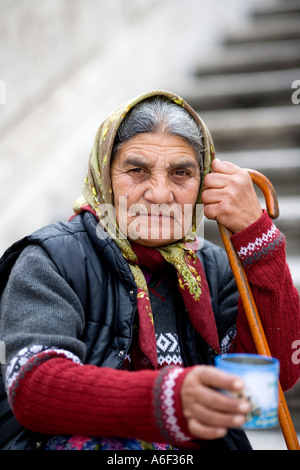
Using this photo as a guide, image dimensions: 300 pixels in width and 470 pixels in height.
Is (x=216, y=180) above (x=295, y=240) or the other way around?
above

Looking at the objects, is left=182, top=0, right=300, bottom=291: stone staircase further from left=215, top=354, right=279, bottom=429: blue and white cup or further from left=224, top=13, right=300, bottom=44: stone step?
left=215, top=354, right=279, bottom=429: blue and white cup

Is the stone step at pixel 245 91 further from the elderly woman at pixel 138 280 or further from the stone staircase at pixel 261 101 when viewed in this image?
the elderly woman at pixel 138 280

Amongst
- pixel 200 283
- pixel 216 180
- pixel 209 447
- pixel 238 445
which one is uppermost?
pixel 216 180

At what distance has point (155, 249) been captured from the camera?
1876mm

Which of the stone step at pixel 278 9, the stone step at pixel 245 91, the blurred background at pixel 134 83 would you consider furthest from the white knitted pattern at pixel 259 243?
the stone step at pixel 278 9

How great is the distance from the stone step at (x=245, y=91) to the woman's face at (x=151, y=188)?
2365 millimetres

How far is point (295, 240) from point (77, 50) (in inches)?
86.0

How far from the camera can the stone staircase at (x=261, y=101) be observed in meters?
3.47

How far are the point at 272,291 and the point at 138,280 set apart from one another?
1.49 feet

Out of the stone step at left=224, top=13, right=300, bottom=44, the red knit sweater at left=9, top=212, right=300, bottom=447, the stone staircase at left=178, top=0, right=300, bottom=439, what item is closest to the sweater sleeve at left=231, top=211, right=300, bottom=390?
the red knit sweater at left=9, top=212, right=300, bottom=447

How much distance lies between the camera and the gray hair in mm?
1822
